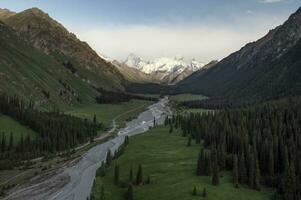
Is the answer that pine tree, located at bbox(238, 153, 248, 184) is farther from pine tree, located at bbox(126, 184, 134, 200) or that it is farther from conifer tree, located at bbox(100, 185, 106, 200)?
conifer tree, located at bbox(100, 185, 106, 200)

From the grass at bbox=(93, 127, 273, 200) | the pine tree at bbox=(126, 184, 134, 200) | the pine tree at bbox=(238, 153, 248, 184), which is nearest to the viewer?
the grass at bbox=(93, 127, 273, 200)

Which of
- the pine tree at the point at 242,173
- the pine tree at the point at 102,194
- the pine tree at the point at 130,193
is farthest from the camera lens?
the pine tree at the point at 242,173

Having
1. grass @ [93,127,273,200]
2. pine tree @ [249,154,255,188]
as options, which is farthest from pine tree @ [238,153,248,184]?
grass @ [93,127,273,200]

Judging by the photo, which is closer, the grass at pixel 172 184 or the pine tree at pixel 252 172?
the grass at pixel 172 184

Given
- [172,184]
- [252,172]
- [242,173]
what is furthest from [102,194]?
[252,172]

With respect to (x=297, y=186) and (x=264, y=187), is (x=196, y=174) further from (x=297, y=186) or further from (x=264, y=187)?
(x=297, y=186)

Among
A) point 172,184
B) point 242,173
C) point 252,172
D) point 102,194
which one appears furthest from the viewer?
point 242,173

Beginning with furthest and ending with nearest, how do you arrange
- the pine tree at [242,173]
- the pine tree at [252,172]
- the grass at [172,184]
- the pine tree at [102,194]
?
the pine tree at [242,173] < the pine tree at [252,172] < the grass at [172,184] < the pine tree at [102,194]

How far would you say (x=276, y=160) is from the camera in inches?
5994

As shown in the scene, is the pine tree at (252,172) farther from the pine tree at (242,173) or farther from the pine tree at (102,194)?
the pine tree at (102,194)

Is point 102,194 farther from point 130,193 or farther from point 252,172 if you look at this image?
point 252,172

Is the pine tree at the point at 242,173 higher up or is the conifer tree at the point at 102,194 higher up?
the pine tree at the point at 242,173

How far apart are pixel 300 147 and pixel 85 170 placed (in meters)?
80.4

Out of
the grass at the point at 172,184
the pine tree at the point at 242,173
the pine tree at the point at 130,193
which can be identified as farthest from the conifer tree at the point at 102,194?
the pine tree at the point at 242,173
